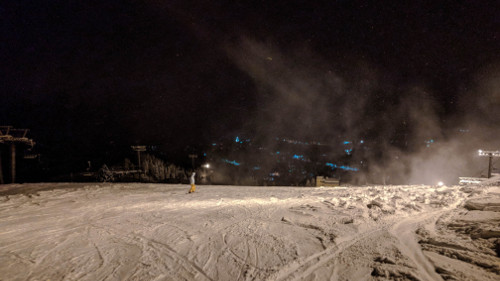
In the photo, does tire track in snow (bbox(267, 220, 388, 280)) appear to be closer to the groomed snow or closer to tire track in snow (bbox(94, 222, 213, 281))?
the groomed snow

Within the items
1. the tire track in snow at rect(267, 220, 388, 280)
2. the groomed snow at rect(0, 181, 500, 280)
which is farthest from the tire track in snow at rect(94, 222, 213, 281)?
the tire track in snow at rect(267, 220, 388, 280)

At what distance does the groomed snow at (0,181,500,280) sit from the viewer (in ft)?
11.3

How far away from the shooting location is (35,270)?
12.0ft

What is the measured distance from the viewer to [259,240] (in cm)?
456

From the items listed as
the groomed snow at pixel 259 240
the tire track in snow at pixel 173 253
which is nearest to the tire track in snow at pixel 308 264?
the groomed snow at pixel 259 240

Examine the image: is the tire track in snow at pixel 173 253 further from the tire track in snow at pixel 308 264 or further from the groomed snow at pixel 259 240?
the tire track in snow at pixel 308 264

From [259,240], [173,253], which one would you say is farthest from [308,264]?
[173,253]

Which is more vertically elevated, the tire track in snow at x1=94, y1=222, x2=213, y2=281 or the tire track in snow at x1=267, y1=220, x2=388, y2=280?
the tire track in snow at x1=267, y1=220, x2=388, y2=280

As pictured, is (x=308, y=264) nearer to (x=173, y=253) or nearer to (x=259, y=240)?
(x=259, y=240)

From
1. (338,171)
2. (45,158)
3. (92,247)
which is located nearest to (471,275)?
(92,247)

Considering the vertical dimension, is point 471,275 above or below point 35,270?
above

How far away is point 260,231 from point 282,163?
2871 cm

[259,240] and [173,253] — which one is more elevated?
[259,240]

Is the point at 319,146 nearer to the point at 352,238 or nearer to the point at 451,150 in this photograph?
the point at 451,150
